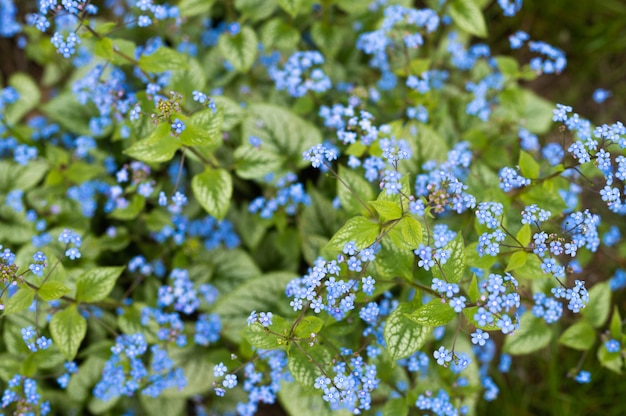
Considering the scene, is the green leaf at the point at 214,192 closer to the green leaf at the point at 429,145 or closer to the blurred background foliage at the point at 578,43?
the green leaf at the point at 429,145

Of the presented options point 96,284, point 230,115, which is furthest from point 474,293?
point 96,284

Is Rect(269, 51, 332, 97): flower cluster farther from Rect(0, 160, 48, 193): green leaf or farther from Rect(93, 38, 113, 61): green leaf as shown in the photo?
Rect(0, 160, 48, 193): green leaf

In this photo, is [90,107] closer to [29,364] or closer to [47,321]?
[47,321]

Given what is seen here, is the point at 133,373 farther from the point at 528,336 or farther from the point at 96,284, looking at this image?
the point at 528,336

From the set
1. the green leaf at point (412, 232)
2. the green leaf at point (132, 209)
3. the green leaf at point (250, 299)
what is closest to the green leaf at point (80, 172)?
the green leaf at point (132, 209)

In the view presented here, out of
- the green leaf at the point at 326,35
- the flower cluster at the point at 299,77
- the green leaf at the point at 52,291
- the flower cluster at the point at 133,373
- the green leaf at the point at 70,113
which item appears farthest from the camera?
the green leaf at the point at 70,113

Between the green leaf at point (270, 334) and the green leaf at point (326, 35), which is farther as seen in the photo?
the green leaf at point (326, 35)
